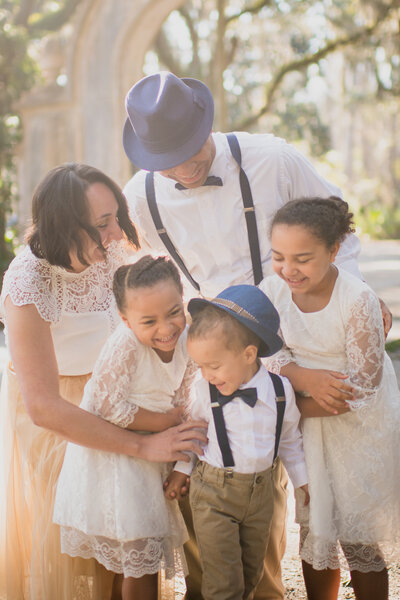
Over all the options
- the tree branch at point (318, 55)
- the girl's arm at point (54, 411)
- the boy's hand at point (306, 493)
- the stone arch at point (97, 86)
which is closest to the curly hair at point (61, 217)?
the girl's arm at point (54, 411)

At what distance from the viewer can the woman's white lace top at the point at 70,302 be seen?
2818 mm

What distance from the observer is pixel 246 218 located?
3.22 metres

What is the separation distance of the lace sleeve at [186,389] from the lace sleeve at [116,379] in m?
0.21

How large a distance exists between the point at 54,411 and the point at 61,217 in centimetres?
71

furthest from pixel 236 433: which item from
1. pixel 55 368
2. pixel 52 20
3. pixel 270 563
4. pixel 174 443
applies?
pixel 52 20

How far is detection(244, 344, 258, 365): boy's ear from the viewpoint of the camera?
2.55 m

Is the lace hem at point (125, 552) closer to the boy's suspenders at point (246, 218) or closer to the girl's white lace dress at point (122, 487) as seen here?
the girl's white lace dress at point (122, 487)

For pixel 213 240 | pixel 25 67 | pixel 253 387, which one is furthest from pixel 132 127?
pixel 25 67

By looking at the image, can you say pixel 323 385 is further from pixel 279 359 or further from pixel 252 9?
pixel 252 9

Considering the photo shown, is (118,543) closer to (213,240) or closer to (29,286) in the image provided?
(29,286)

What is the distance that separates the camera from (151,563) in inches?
103

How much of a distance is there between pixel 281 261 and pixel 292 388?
1.48 feet

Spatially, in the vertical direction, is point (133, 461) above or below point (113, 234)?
below

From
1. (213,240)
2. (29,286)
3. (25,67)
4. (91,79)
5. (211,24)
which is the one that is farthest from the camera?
(211,24)
